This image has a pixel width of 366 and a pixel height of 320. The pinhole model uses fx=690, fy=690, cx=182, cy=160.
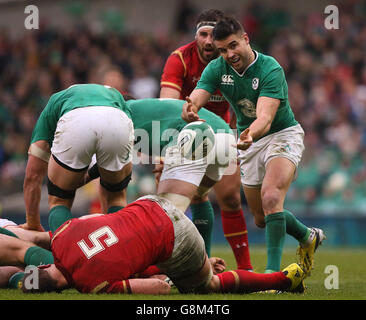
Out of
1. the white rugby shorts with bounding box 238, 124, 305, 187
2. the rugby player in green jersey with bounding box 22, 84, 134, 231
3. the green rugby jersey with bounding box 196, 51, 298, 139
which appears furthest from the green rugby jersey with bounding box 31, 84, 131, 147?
the white rugby shorts with bounding box 238, 124, 305, 187

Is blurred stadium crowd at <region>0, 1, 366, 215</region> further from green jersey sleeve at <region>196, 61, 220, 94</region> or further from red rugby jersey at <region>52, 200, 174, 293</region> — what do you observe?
red rugby jersey at <region>52, 200, 174, 293</region>

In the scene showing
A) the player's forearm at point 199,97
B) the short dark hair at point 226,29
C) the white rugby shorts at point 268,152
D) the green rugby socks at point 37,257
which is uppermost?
the short dark hair at point 226,29

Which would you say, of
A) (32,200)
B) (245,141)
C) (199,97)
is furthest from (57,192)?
(245,141)

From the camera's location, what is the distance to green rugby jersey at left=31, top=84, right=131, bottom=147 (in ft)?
15.8

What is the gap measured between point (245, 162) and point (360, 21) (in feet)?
29.7

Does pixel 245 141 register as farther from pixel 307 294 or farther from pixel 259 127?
pixel 307 294

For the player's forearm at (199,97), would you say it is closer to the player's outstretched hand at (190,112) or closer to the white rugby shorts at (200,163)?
the player's outstretched hand at (190,112)

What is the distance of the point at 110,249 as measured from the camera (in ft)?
13.2

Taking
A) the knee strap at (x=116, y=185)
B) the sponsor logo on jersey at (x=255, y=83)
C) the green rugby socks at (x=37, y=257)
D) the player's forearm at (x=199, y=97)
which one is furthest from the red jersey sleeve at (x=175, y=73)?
the green rugby socks at (x=37, y=257)

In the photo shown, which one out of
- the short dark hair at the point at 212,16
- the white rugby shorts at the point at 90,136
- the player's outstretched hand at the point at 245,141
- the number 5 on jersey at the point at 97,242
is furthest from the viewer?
the short dark hair at the point at 212,16

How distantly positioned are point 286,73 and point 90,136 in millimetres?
9624

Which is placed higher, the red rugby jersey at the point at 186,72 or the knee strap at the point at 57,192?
the red rugby jersey at the point at 186,72

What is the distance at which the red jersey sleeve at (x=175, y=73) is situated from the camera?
20.6 feet

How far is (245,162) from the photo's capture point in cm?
573
